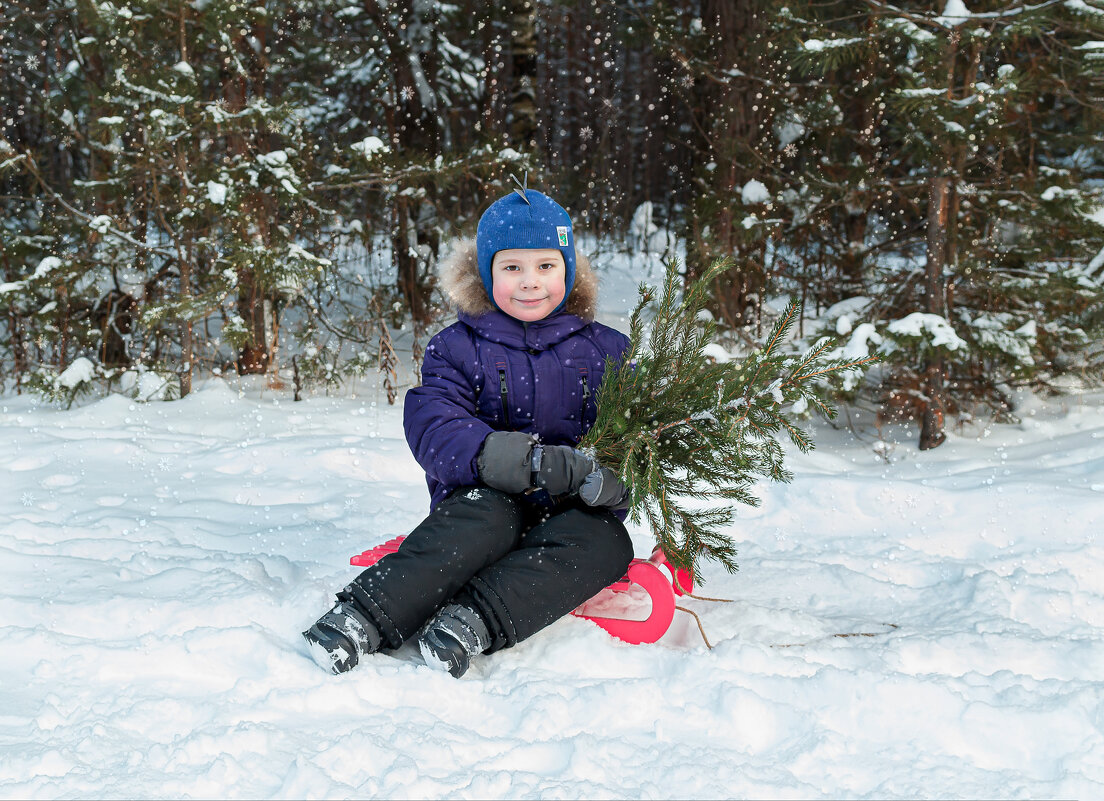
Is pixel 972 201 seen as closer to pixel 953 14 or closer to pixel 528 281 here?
pixel 953 14

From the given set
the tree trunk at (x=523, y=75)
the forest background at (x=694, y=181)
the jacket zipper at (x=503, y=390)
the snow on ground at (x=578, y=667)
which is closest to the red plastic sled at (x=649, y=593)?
the snow on ground at (x=578, y=667)

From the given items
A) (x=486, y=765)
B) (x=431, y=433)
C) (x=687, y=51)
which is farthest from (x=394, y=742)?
(x=687, y=51)

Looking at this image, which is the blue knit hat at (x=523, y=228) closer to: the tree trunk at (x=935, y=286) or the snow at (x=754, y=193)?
the tree trunk at (x=935, y=286)

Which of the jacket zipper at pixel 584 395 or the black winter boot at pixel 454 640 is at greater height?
the jacket zipper at pixel 584 395

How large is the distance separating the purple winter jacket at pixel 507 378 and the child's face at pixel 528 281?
0.05 metres

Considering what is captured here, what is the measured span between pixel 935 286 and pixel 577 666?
12.6 feet

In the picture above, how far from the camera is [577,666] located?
2.34m

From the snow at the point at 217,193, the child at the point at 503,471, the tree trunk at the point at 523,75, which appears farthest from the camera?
the tree trunk at the point at 523,75

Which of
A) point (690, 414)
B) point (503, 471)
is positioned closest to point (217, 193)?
point (503, 471)

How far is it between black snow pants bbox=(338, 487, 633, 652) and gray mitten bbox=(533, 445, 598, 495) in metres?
0.14

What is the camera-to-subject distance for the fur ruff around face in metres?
2.88

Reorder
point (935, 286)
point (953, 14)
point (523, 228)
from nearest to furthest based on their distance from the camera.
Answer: point (523, 228), point (953, 14), point (935, 286)

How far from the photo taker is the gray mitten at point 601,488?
8.12 feet

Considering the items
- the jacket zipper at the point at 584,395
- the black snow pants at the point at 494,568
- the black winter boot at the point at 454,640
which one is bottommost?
the black winter boot at the point at 454,640
